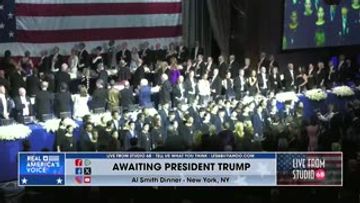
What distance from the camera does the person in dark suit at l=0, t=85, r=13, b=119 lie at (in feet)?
27.8

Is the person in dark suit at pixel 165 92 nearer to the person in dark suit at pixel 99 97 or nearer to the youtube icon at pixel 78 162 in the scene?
the person in dark suit at pixel 99 97

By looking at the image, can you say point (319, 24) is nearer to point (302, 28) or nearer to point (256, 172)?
point (302, 28)

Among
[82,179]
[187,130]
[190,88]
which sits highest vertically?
[190,88]

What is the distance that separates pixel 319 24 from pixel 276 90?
976 millimetres

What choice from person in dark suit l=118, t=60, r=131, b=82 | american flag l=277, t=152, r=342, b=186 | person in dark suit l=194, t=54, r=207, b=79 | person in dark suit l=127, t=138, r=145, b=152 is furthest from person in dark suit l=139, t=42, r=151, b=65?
american flag l=277, t=152, r=342, b=186

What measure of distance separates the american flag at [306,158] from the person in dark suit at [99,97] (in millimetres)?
2640

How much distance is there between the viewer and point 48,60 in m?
11.7

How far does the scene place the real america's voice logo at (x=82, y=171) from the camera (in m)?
7.05

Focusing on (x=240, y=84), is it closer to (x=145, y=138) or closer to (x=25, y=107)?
(x=145, y=138)

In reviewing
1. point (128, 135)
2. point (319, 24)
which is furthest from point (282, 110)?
point (128, 135)

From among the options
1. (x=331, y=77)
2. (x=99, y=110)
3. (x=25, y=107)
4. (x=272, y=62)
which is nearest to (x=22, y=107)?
(x=25, y=107)

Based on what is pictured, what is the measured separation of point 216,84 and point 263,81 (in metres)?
0.64

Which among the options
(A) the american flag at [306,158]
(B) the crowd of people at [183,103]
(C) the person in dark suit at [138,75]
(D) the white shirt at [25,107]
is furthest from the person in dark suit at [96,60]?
(A) the american flag at [306,158]

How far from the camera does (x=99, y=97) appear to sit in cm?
947
